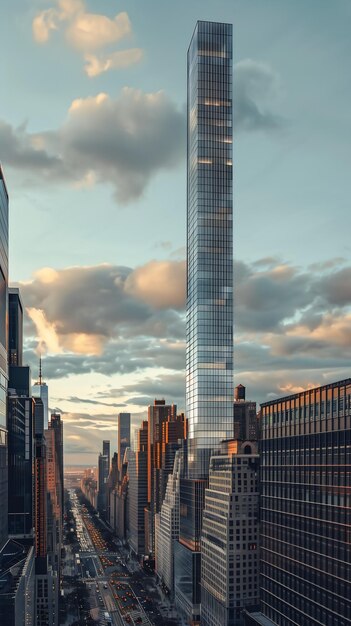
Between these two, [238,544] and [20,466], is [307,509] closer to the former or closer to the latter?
[238,544]

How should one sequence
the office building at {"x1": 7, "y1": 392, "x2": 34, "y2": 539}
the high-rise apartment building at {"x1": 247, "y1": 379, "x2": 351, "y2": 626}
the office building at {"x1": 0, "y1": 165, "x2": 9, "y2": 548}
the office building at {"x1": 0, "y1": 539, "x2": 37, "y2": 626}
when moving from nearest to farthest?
the office building at {"x1": 0, "y1": 539, "x2": 37, "y2": 626}
the high-rise apartment building at {"x1": 247, "y1": 379, "x2": 351, "y2": 626}
the office building at {"x1": 0, "y1": 165, "x2": 9, "y2": 548}
the office building at {"x1": 7, "y1": 392, "x2": 34, "y2": 539}

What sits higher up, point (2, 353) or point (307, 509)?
point (2, 353)

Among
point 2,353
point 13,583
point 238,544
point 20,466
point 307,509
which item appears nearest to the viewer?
point 13,583

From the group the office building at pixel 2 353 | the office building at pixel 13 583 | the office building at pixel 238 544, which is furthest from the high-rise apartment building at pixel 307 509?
the office building at pixel 2 353

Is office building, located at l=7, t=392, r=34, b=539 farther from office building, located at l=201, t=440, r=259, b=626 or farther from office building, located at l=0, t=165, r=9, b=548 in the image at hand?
office building, located at l=201, t=440, r=259, b=626

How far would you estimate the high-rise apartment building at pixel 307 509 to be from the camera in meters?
126

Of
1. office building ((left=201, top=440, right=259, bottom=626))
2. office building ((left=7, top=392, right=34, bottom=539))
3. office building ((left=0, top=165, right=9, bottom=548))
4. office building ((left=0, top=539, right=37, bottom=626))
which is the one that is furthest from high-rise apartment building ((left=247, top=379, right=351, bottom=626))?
office building ((left=0, top=165, right=9, bottom=548))

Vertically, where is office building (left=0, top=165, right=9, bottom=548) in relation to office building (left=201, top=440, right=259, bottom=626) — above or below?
above

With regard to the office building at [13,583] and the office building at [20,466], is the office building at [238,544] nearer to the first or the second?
the office building at [20,466]

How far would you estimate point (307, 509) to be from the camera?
142 meters

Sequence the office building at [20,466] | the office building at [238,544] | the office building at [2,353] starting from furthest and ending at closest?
the office building at [238,544] → the office building at [20,466] → the office building at [2,353]

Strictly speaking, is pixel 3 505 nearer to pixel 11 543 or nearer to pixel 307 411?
pixel 11 543

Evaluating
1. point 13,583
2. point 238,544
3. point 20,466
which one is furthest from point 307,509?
point 20,466

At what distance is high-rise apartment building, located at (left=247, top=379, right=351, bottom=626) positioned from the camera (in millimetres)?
126438
